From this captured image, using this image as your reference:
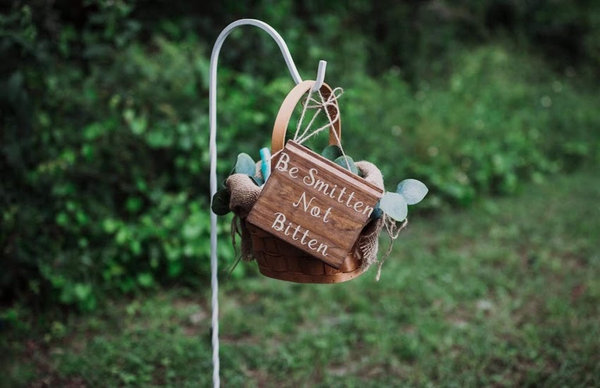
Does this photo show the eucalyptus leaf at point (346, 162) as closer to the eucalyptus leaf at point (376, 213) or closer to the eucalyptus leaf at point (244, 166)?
the eucalyptus leaf at point (376, 213)

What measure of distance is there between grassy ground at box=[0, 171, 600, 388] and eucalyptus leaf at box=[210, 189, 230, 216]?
1.28m

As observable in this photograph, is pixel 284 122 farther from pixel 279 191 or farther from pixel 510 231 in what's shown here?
pixel 510 231

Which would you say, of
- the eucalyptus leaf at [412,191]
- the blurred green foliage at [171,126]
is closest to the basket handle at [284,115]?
the eucalyptus leaf at [412,191]

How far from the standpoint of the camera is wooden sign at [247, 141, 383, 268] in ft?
4.69

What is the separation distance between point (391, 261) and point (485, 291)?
25.9 inches

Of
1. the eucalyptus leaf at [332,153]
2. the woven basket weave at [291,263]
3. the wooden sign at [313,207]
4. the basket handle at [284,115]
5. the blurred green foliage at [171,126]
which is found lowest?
the woven basket weave at [291,263]

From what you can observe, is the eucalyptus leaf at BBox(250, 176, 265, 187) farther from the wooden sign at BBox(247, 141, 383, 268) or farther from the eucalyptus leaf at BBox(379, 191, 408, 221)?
the eucalyptus leaf at BBox(379, 191, 408, 221)

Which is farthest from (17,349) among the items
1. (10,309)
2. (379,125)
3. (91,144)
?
(379,125)

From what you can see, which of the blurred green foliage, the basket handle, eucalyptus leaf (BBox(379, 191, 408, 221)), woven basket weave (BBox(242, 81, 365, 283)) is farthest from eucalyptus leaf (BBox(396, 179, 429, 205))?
the blurred green foliage

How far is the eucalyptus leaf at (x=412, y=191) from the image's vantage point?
155cm

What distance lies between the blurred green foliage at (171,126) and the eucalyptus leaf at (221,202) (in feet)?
3.42

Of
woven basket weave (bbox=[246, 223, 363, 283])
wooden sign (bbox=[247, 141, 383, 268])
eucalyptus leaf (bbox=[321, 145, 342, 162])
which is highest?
eucalyptus leaf (bbox=[321, 145, 342, 162])

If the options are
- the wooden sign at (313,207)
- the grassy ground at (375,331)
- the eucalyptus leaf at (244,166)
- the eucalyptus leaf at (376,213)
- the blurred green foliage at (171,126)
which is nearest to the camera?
the wooden sign at (313,207)

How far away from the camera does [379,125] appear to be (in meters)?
4.93
